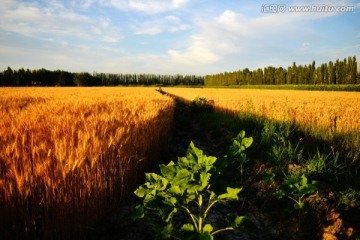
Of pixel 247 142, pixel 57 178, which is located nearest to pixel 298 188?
pixel 247 142

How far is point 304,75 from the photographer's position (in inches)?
2434

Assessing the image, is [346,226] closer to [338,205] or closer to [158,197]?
Result: [338,205]

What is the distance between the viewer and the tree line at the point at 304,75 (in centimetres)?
5357

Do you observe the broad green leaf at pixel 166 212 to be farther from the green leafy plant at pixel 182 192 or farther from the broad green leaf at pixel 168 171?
the broad green leaf at pixel 168 171

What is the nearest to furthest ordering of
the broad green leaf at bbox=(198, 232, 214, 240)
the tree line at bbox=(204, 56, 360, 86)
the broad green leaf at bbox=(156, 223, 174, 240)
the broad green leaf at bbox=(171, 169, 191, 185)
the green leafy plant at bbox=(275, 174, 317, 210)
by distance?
the broad green leaf at bbox=(198, 232, 214, 240), the broad green leaf at bbox=(156, 223, 174, 240), the broad green leaf at bbox=(171, 169, 191, 185), the green leafy plant at bbox=(275, 174, 317, 210), the tree line at bbox=(204, 56, 360, 86)

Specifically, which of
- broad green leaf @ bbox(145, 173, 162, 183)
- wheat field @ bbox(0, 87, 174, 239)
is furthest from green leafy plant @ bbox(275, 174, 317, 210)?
wheat field @ bbox(0, 87, 174, 239)

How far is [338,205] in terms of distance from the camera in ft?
11.6

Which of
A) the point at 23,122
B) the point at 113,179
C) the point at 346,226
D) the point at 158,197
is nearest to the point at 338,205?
the point at 346,226

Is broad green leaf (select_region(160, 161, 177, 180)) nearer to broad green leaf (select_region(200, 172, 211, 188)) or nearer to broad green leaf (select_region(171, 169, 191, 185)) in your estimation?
broad green leaf (select_region(171, 169, 191, 185))

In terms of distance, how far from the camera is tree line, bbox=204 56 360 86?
53569 mm

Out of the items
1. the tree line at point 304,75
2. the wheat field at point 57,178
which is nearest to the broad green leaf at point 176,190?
the wheat field at point 57,178

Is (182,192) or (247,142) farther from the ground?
(247,142)

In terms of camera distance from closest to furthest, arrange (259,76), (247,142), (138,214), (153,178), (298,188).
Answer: (138,214)
(153,178)
(298,188)
(247,142)
(259,76)

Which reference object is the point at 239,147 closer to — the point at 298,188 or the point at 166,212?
the point at 298,188
